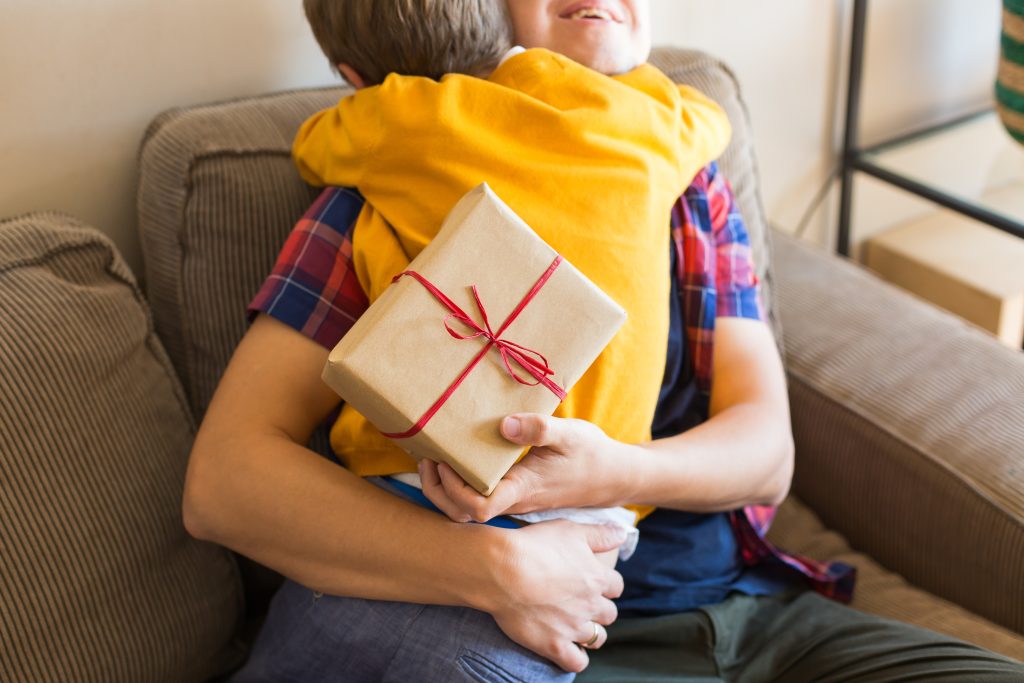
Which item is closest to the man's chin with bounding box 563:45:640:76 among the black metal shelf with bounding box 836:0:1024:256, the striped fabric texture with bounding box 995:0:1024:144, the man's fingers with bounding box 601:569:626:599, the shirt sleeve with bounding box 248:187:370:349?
the shirt sleeve with bounding box 248:187:370:349

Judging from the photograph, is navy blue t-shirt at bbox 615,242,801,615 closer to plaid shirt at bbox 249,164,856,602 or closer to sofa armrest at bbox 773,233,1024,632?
plaid shirt at bbox 249,164,856,602

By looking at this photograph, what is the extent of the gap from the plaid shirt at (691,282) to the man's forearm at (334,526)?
0.13 m

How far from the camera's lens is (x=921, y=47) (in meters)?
2.07

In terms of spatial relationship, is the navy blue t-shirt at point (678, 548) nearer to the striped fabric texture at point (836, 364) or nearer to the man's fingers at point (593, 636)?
the man's fingers at point (593, 636)

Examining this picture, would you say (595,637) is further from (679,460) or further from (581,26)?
(581,26)

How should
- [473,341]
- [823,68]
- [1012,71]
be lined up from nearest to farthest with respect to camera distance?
[473,341], [1012,71], [823,68]

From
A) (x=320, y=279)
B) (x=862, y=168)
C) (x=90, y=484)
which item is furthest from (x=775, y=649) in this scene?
(x=862, y=168)

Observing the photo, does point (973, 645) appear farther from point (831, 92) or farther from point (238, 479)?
point (831, 92)

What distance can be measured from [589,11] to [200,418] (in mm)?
648

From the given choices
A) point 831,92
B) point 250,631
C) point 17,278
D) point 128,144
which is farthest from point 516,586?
point 831,92

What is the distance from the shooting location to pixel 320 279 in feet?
3.23

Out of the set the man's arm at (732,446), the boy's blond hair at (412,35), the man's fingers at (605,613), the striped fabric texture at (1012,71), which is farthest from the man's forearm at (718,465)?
the striped fabric texture at (1012,71)

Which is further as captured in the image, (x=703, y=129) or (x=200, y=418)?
(x=200, y=418)

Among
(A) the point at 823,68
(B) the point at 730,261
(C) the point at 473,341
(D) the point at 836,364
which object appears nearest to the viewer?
(C) the point at 473,341
